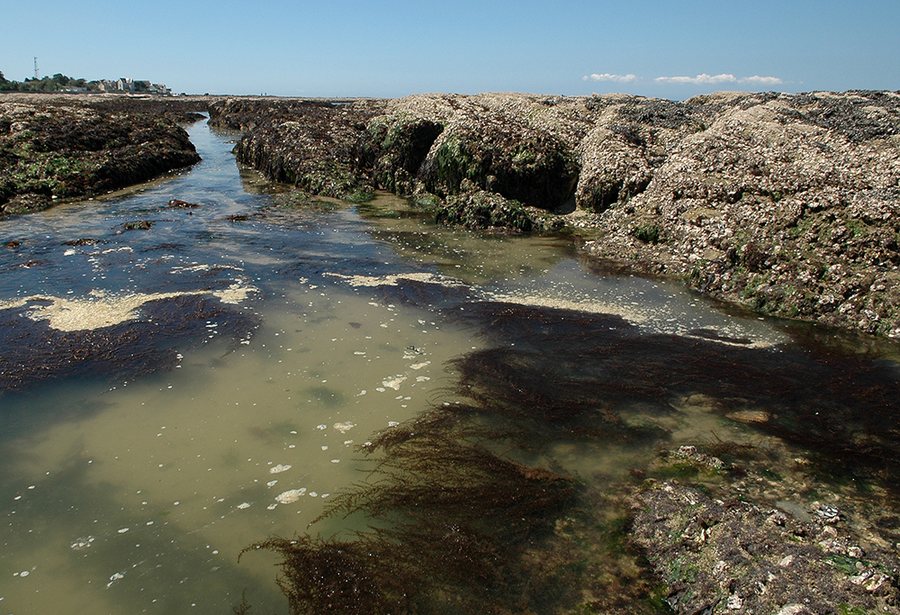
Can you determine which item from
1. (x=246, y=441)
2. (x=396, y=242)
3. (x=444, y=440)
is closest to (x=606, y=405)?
(x=444, y=440)

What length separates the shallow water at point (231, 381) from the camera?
5555mm

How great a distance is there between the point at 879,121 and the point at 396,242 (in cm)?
1624

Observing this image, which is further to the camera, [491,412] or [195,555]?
[491,412]

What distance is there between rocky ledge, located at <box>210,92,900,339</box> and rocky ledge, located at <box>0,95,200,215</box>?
5.59 metres

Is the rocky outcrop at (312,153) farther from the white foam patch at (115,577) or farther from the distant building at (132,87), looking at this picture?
the distant building at (132,87)

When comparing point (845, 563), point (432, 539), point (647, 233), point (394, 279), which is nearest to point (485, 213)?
point (647, 233)

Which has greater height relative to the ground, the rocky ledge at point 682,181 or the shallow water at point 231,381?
the rocky ledge at point 682,181

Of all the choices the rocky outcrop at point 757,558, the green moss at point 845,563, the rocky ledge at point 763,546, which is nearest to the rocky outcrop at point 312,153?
the rocky ledge at point 763,546

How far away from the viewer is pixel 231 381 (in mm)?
8664

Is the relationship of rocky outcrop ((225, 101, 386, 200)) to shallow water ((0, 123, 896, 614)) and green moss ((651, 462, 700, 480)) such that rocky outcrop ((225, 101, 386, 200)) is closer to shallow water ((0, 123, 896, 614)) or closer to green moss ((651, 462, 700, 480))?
shallow water ((0, 123, 896, 614))

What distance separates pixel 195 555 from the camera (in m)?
5.49

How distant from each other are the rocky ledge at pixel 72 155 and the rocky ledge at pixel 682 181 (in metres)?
5.59

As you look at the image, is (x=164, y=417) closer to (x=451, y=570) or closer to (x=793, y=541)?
(x=451, y=570)

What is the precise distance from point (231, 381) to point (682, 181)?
579 inches
